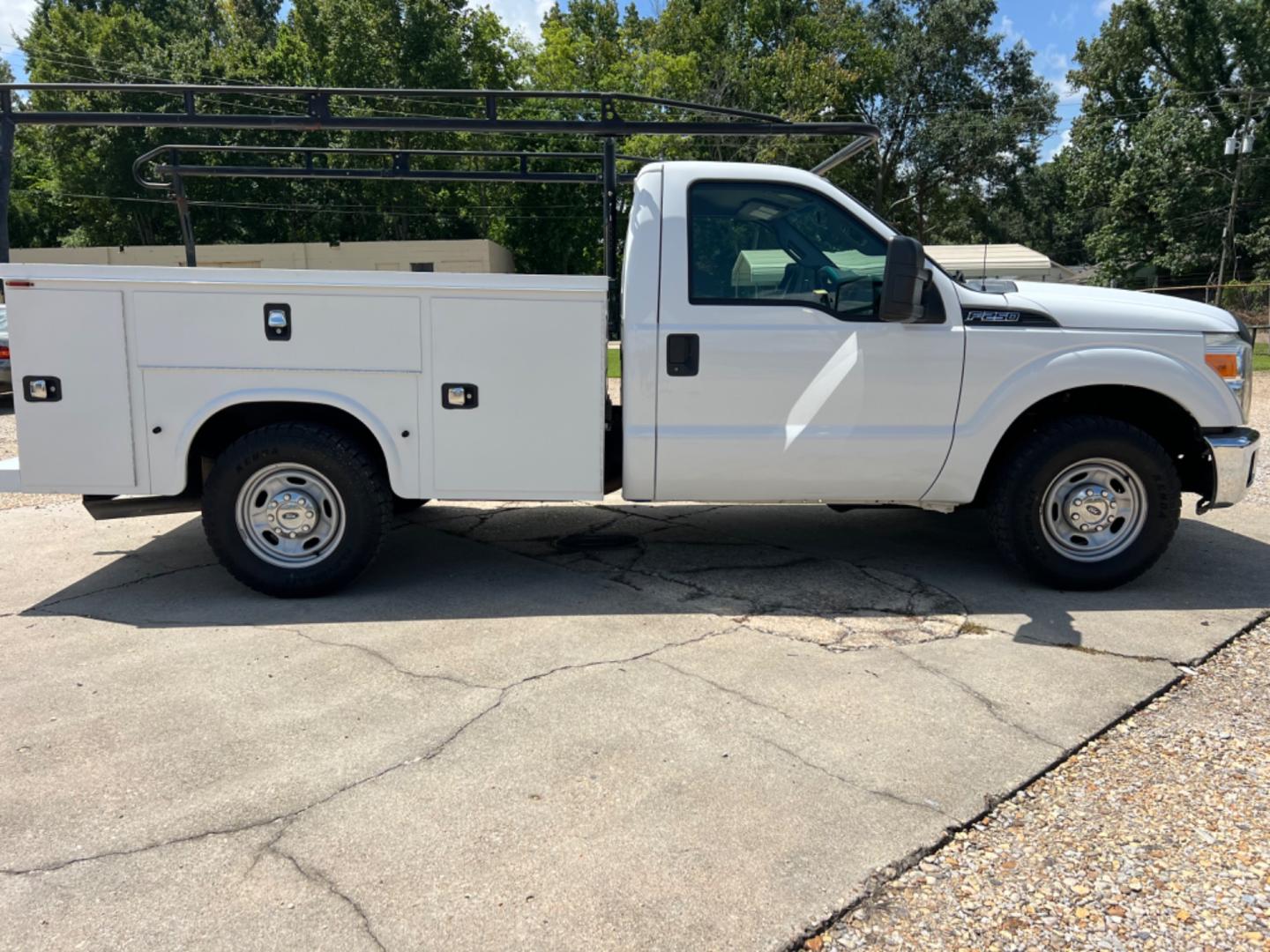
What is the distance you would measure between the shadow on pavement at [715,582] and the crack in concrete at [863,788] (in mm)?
1094

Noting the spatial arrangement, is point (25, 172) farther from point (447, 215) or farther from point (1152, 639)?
point (1152, 639)

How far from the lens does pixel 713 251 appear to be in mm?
4863

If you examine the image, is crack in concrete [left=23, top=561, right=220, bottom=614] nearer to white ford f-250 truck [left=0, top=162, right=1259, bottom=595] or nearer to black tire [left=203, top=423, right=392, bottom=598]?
white ford f-250 truck [left=0, top=162, right=1259, bottom=595]

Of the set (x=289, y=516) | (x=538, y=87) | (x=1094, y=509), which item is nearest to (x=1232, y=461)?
(x=1094, y=509)

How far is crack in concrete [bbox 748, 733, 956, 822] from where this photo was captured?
9.87 feet

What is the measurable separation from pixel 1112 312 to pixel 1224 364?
669 millimetres

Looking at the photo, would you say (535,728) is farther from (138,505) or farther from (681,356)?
(138,505)

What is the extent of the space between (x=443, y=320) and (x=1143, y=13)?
2005 inches

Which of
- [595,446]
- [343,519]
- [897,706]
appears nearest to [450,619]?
[343,519]

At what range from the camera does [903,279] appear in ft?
14.6

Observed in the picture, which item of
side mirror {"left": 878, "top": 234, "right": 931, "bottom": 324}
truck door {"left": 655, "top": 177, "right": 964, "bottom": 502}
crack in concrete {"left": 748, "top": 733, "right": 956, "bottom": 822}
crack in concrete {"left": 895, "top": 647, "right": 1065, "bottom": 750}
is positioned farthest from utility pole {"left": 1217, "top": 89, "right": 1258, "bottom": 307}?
crack in concrete {"left": 748, "top": 733, "right": 956, "bottom": 822}

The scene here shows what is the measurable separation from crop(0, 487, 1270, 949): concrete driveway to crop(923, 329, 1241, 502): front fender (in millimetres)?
1025

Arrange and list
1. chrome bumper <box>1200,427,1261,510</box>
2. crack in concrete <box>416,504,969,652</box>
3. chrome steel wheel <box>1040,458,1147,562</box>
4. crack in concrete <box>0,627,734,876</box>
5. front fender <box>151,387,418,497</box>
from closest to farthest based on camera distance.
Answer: crack in concrete <box>0,627,734,876</box>, crack in concrete <box>416,504,969,652</box>, front fender <box>151,387,418,497</box>, chrome bumper <box>1200,427,1261,510</box>, chrome steel wheel <box>1040,458,1147,562</box>

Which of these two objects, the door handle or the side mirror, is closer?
the side mirror
